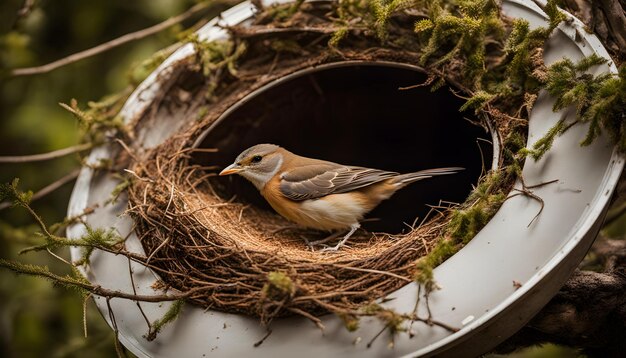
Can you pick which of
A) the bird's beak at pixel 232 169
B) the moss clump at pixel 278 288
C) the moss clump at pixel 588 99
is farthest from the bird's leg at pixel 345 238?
the moss clump at pixel 588 99

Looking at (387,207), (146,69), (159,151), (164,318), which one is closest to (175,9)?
(146,69)

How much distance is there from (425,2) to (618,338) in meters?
1.95

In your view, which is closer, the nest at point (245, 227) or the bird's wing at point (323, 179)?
the nest at point (245, 227)

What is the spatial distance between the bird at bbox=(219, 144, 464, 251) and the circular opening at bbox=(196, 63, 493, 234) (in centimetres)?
28

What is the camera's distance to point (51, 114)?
5930 mm

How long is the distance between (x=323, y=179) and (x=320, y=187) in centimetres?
6

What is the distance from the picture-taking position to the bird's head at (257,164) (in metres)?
4.32

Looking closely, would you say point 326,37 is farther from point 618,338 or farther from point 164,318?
point 618,338

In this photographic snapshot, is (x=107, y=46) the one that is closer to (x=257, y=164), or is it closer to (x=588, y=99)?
(x=257, y=164)

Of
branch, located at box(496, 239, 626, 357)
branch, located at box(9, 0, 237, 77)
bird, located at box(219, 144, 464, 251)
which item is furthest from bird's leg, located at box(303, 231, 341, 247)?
branch, located at box(9, 0, 237, 77)

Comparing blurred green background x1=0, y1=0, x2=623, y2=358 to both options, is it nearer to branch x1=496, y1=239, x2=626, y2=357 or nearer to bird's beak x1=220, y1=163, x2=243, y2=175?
bird's beak x1=220, y1=163, x2=243, y2=175

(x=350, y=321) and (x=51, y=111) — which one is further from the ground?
(x=51, y=111)

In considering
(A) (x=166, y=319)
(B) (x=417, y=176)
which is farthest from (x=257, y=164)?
(A) (x=166, y=319)

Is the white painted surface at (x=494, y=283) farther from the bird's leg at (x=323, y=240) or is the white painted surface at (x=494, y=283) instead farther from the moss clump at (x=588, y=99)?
the bird's leg at (x=323, y=240)
